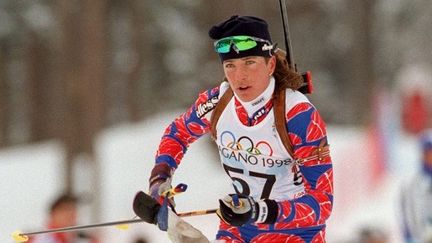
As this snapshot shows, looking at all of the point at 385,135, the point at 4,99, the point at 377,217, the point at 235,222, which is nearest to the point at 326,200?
the point at 235,222

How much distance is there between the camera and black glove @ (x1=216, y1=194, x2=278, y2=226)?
5125 mm

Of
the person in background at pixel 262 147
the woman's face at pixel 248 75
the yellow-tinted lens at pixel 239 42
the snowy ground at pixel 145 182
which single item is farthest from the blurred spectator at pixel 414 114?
the yellow-tinted lens at pixel 239 42

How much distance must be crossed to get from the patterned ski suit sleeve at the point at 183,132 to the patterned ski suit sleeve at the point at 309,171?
1.83 ft

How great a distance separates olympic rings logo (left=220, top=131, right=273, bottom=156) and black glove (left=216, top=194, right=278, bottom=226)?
1.15ft

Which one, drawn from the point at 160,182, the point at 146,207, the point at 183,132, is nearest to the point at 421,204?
the point at 183,132

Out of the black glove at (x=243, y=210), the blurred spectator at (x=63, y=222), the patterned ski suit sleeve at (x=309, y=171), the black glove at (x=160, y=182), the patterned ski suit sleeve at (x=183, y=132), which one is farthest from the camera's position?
the blurred spectator at (x=63, y=222)

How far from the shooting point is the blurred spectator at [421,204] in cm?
1070

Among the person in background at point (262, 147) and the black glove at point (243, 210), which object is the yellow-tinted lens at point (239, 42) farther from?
the black glove at point (243, 210)

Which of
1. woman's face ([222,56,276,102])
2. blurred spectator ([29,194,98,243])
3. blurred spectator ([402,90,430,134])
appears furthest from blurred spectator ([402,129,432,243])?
blurred spectator ([402,90,430,134])

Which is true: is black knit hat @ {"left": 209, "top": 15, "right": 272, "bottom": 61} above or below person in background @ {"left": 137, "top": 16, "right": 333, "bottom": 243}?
above

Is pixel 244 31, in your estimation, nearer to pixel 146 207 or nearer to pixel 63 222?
pixel 146 207

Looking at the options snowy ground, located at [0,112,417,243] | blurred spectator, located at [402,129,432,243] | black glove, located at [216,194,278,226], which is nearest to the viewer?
black glove, located at [216,194,278,226]

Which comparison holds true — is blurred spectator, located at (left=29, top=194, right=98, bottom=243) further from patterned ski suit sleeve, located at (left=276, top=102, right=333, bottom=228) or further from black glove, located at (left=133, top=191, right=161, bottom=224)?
patterned ski suit sleeve, located at (left=276, top=102, right=333, bottom=228)

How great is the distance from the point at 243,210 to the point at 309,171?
0.40 m
